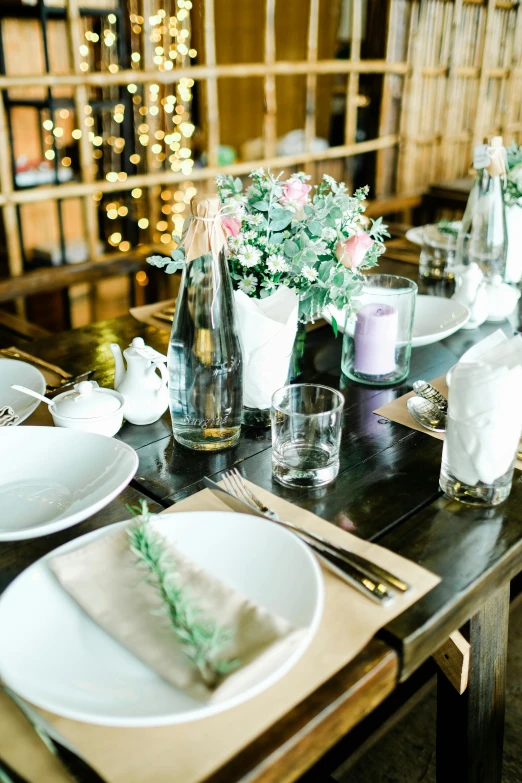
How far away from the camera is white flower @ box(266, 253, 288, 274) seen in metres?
1.11

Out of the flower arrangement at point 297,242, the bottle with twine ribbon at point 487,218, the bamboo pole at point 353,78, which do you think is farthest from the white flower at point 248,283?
the bamboo pole at point 353,78

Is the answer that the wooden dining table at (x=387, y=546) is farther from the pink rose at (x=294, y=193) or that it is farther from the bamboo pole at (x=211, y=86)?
the bamboo pole at (x=211, y=86)

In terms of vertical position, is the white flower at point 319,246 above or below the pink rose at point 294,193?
below

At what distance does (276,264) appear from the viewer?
3.64 feet

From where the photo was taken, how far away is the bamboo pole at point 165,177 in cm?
242

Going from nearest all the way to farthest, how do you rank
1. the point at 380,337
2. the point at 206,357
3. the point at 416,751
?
the point at 206,357 → the point at 380,337 → the point at 416,751

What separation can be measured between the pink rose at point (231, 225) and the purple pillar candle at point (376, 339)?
0.93 ft

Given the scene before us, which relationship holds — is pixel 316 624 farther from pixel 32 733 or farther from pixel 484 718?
pixel 484 718

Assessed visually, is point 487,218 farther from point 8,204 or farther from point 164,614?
point 8,204


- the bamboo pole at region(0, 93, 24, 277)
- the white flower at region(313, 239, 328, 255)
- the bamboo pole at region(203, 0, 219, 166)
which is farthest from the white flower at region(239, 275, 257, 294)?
the bamboo pole at region(203, 0, 219, 166)

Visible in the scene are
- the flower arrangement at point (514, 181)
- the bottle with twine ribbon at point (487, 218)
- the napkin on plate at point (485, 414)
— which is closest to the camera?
the napkin on plate at point (485, 414)

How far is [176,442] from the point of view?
1084 mm

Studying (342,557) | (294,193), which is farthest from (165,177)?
(342,557)

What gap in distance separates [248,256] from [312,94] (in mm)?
2400
